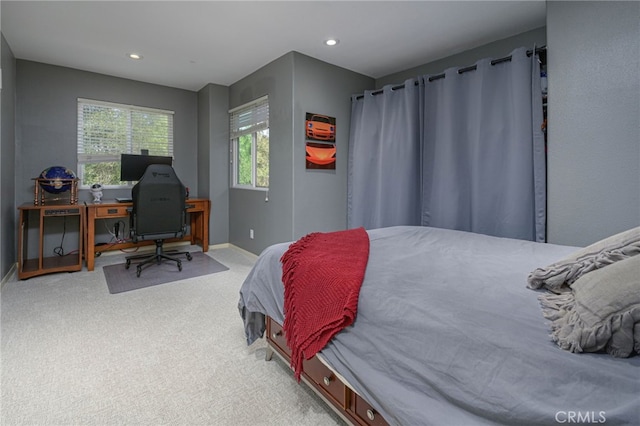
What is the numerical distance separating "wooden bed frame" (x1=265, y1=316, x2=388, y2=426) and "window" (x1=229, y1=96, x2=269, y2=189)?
2.81m

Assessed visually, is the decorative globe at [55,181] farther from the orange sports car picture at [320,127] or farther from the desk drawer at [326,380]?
the desk drawer at [326,380]

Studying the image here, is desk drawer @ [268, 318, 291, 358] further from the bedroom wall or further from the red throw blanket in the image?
the bedroom wall

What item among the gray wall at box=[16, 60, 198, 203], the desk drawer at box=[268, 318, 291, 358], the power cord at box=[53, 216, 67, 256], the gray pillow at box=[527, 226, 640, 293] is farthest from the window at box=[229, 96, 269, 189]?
the gray pillow at box=[527, 226, 640, 293]

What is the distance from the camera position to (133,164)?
160 inches

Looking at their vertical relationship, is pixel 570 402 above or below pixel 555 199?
below

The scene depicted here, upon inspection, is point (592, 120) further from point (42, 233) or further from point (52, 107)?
point (52, 107)

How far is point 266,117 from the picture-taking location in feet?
12.6

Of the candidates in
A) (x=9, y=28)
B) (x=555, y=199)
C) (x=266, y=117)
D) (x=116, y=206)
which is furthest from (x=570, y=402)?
(x=9, y=28)

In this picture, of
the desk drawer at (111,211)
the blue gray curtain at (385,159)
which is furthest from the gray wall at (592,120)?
the desk drawer at (111,211)

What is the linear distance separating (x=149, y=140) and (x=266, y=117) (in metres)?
1.93

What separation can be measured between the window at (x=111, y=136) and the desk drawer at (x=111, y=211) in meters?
0.80

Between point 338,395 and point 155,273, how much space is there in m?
2.91

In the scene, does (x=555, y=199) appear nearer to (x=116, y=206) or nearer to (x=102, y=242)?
(x=116, y=206)

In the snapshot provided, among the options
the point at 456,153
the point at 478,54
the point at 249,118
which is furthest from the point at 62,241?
the point at 478,54
